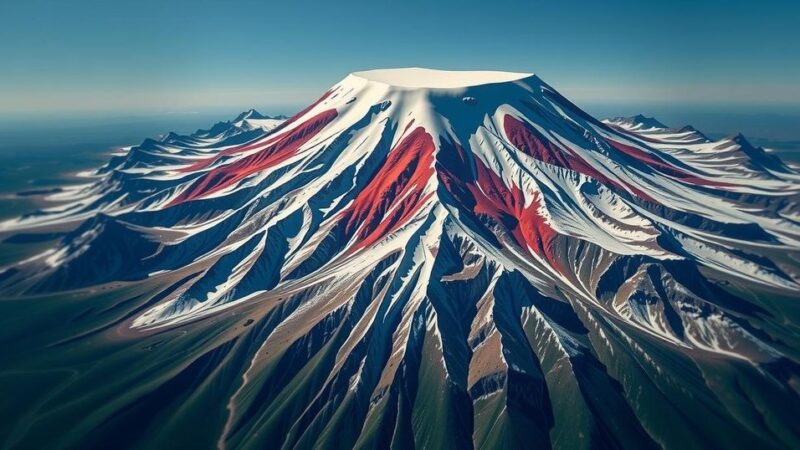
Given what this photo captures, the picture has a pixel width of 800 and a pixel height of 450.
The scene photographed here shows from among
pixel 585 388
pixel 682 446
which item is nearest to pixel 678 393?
pixel 682 446

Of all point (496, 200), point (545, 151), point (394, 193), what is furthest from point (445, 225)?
point (545, 151)

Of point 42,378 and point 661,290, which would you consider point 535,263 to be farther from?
point 42,378

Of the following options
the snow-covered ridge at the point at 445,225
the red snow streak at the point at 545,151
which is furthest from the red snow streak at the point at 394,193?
the red snow streak at the point at 545,151

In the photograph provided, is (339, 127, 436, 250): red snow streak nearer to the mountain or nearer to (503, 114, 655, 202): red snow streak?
the mountain

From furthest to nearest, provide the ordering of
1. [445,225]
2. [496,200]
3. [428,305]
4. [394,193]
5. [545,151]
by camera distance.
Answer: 1. [545,151]
2. [496,200]
3. [394,193]
4. [445,225]
5. [428,305]

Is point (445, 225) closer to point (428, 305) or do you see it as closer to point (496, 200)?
point (428, 305)

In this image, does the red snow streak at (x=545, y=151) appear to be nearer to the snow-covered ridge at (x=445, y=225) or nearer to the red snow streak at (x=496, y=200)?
the snow-covered ridge at (x=445, y=225)
